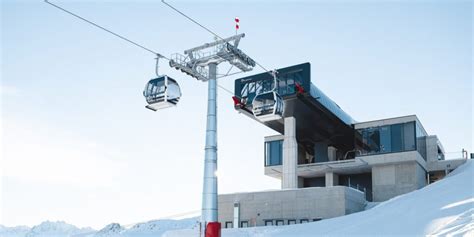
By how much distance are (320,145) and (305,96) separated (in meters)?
15.8

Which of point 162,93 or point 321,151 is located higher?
point 321,151

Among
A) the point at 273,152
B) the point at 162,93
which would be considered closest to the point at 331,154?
the point at 273,152

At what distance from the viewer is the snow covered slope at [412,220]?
2045 cm

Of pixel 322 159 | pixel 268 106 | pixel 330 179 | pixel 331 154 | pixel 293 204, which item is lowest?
pixel 293 204

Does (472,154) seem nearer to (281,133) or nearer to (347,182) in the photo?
(347,182)

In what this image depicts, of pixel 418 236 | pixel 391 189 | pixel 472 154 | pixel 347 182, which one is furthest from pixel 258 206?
pixel 472 154

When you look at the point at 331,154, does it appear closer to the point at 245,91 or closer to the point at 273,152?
the point at 273,152

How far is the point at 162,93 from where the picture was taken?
54.3 ft

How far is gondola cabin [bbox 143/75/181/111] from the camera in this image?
1658cm

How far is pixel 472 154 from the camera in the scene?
2418 inches

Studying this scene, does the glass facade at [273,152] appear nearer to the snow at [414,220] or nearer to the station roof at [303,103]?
the station roof at [303,103]

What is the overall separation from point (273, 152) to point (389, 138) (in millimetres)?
12452

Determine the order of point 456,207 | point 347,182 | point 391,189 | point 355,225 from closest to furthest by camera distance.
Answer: point 456,207 < point 355,225 < point 391,189 < point 347,182

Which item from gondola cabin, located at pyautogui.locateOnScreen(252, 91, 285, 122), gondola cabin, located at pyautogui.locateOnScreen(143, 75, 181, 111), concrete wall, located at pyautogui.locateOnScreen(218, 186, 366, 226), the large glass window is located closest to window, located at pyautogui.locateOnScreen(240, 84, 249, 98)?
concrete wall, located at pyautogui.locateOnScreen(218, 186, 366, 226)
